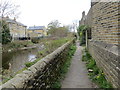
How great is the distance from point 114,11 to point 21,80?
352 cm

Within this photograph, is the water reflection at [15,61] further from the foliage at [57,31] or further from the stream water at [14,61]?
the foliage at [57,31]

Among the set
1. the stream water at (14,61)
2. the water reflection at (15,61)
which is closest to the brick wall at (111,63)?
the stream water at (14,61)

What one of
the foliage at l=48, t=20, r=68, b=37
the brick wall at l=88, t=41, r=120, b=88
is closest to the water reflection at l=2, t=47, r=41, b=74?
the brick wall at l=88, t=41, r=120, b=88

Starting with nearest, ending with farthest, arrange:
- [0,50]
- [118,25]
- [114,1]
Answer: [118,25] < [114,1] < [0,50]

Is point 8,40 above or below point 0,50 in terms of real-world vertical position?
above

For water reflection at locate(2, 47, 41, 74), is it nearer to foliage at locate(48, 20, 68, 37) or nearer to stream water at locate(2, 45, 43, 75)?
stream water at locate(2, 45, 43, 75)

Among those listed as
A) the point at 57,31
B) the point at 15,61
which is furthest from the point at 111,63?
the point at 57,31

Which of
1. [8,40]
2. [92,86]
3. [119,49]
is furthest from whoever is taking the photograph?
[8,40]

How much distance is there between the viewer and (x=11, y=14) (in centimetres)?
2622

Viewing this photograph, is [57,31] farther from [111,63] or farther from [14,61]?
[111,63]

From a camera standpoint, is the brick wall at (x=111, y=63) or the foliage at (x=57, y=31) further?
the foliage at (x=57, y=31)

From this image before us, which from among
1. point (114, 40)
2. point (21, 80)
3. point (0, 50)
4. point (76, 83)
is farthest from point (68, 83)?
point (0, 50)

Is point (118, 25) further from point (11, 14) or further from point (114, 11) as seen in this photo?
point (11, 14)

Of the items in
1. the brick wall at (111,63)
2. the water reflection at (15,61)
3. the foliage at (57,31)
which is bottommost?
the water reflection at (15,61)
